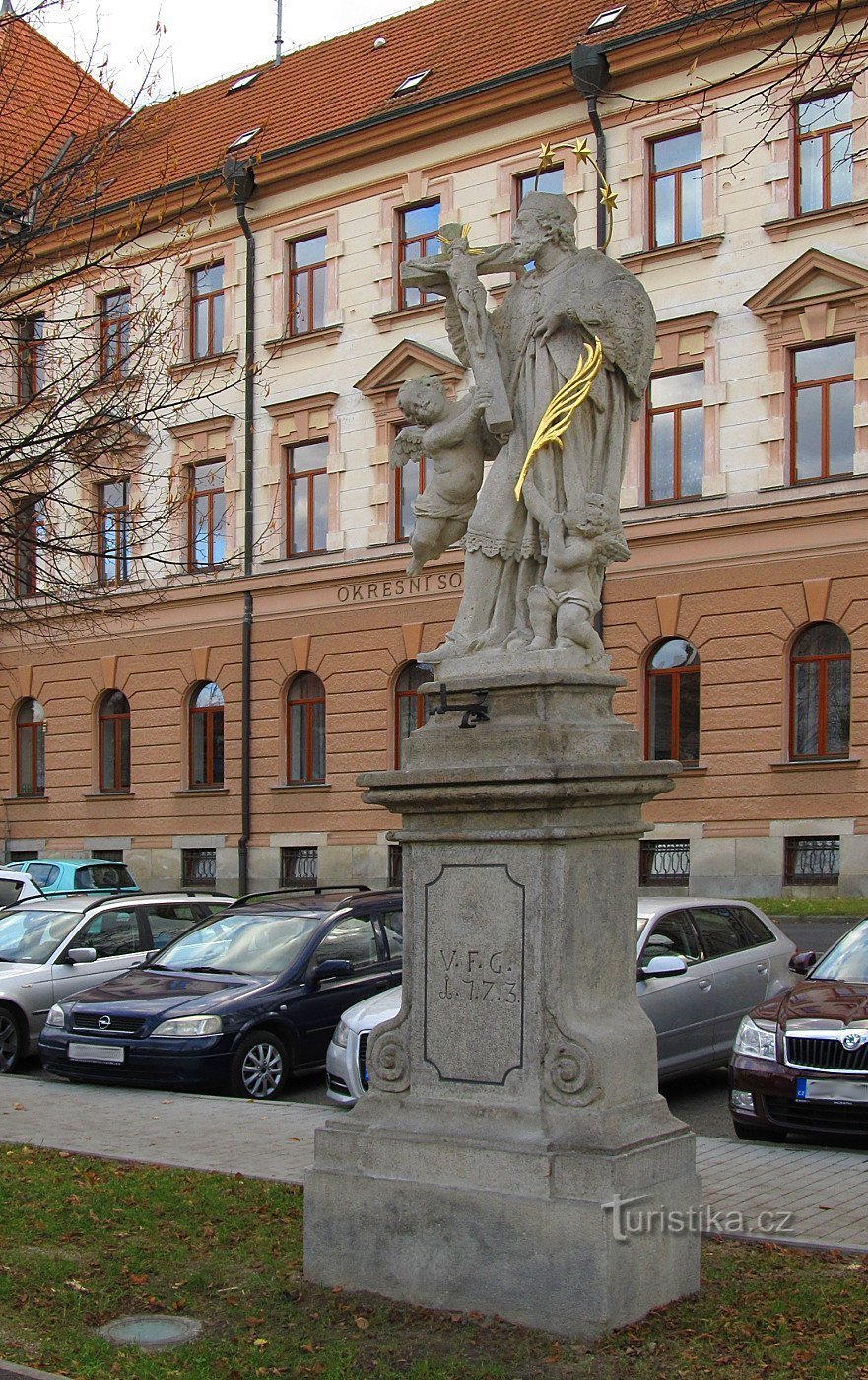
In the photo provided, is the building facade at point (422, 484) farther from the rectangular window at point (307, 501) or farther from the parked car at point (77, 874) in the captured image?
the parked car at point (77, 874)

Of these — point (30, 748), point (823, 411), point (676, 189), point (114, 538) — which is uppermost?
point (676, 189)

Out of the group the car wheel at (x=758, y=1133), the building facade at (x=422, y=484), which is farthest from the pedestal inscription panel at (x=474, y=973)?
→ the building facade at (x=422, y=484)

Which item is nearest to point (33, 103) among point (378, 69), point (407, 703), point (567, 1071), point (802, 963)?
point (802, 963)

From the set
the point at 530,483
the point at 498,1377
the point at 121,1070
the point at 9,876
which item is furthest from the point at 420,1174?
the point at 9,876

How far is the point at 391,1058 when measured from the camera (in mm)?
6973

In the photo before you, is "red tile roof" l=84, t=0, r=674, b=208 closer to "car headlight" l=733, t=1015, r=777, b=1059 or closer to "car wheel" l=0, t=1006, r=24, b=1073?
"car wheel" l=0, t=1006, r=24, b=1073

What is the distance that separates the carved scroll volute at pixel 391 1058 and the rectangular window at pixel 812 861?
19.4 meters

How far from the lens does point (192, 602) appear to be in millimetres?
34781

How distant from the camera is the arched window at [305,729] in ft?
108

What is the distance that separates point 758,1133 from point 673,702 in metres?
18.1

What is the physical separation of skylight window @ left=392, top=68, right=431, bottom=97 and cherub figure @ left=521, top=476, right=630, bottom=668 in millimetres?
27800

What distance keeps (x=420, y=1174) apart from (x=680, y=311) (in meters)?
23.3

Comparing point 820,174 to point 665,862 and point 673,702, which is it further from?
point 665,862

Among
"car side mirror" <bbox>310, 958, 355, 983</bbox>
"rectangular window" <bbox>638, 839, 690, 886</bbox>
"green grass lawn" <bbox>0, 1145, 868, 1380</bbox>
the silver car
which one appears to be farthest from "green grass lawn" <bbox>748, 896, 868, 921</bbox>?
"green grass lawn" <bbox>0, 1145, 868, 1380</bbox>
